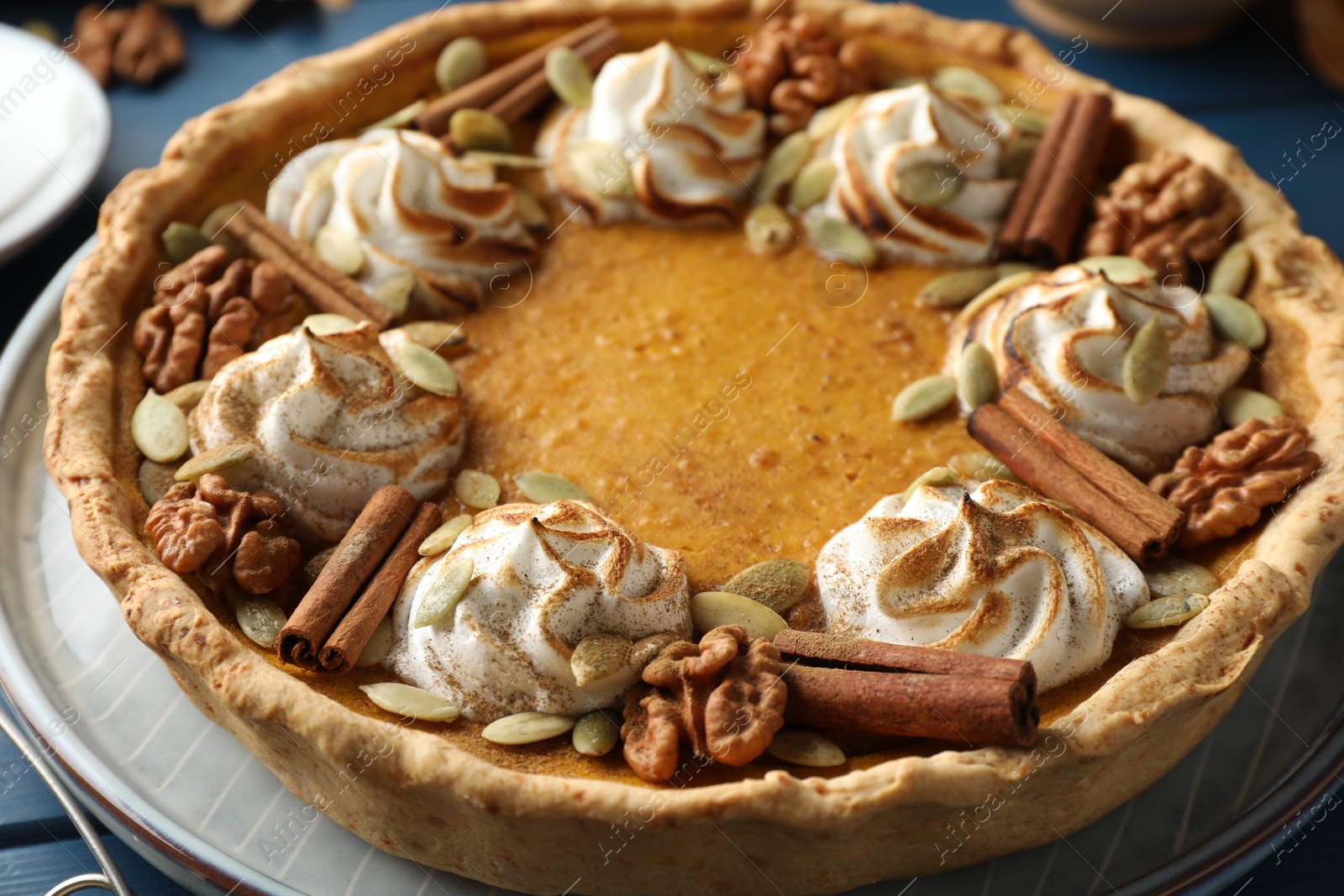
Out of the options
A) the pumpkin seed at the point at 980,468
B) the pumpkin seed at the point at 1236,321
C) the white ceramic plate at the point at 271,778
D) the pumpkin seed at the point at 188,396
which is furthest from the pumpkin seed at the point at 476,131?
the pumpkin seed at the point at 1236,321

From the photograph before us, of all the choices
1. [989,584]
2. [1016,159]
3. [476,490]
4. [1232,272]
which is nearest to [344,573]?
[476,490]

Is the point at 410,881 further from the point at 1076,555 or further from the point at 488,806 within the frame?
the point at 1076,555

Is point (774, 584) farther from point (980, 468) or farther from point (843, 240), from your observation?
point (843, 240)

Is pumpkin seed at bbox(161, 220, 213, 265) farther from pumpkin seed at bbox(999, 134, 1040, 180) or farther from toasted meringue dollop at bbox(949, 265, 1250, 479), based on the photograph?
pumpkin seed at bbox(999, 134, 1040, 180)

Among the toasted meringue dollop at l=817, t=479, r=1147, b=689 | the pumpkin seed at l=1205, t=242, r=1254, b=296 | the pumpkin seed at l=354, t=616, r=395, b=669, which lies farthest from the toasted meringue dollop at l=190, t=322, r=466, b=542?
the pumpkin seed at l=1205, t=242, r=1254, b=296

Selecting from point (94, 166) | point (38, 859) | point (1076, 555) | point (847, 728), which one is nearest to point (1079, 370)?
point (1076, 555)

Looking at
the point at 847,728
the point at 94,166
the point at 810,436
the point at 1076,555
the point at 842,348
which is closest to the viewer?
the point at 847,728

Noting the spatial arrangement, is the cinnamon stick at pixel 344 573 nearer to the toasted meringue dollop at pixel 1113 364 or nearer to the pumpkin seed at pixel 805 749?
the pumpkin seed at pixel 805 749
